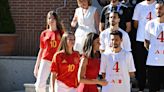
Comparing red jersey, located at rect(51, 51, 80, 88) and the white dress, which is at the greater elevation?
the white dress

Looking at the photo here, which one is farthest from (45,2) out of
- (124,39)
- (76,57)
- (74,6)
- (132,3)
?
(76,57)

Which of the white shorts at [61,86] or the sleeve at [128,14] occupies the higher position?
the sleeve at [128,14]

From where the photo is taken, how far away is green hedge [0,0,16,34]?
9.57 meters

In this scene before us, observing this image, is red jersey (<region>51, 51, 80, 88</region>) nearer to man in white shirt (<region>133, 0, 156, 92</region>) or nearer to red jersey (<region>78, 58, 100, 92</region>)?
red jersey (<region>78, 58, 100, 92</region>)

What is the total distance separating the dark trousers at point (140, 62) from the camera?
7.39 meters

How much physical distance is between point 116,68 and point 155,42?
57.4 inches

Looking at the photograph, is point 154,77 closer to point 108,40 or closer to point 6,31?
point 108,40

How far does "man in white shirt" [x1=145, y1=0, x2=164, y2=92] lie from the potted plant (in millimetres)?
3746

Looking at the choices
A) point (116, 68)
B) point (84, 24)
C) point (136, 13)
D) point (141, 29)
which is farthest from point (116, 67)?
point (84, 24)

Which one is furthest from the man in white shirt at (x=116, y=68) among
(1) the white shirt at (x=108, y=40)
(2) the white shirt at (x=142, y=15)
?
(2) the white shirt at (x=142, y=15)

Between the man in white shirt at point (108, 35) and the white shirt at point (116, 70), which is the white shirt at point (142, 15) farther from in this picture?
the white shirt at point (116, 70)

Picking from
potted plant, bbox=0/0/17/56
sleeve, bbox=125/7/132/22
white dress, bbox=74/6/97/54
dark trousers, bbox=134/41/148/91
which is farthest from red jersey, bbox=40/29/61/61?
potted plant, bbox=0/0/17/56

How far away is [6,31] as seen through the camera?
963cm

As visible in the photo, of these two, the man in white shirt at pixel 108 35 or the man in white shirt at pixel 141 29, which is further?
the man in white shirt at pixel 141 29
